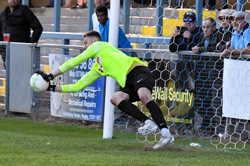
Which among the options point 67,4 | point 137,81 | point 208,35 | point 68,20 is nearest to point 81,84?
point 137,81

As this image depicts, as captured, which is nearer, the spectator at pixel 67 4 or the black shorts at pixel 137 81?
the black shorts at pixel 137 81

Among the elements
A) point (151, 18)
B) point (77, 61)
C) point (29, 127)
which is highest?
point (151, 18)

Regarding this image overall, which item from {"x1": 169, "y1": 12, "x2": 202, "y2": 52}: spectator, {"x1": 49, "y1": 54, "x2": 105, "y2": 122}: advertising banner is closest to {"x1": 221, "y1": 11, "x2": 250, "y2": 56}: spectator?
{"x1": 169, "y1": 12, "x2": 202, "y2": 52}: spectator

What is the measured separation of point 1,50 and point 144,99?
5256 millimetres

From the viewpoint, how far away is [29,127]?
9914mm

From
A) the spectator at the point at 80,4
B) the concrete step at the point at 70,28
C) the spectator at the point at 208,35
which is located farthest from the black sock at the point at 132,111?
the spectator at the point at 80,4

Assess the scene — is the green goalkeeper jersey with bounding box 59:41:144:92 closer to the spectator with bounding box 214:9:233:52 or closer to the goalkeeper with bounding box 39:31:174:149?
the goalkeeper with bounding box 39:31:174:149

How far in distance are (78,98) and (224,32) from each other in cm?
324

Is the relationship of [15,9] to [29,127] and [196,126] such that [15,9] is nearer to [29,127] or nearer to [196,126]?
[29,127]

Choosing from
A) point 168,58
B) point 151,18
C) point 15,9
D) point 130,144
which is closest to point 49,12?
point 15,9

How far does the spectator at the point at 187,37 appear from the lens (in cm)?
838

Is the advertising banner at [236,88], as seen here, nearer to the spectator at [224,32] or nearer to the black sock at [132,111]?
the spectator at [224,32]

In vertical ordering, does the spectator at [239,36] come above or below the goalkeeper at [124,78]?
above

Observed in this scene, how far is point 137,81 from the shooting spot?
7.00 metres
